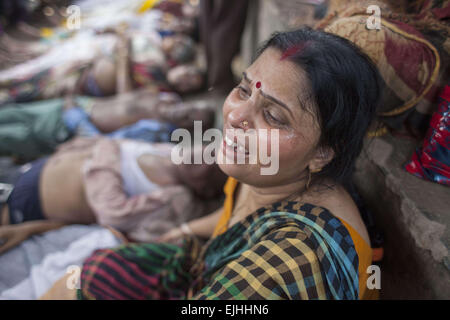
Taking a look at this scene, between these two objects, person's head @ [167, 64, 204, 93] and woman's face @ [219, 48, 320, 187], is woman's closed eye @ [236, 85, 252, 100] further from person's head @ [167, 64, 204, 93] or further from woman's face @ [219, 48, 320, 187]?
person's head @ [167, 64, 204, 93]

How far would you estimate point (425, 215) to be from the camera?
0.99 m

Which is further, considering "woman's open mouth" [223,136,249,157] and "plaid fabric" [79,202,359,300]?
"woman's open mouth" [223,136,249,157]

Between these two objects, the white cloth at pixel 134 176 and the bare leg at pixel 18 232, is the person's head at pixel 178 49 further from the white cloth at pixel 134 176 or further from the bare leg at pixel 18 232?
the bare leg at pixel 18 232

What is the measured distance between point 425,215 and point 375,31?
689 millimetres

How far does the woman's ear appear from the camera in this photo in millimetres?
986

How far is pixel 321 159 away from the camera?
100 cm

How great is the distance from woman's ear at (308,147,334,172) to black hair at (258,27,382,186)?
0.02m

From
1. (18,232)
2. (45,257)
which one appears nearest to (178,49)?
(18,232)

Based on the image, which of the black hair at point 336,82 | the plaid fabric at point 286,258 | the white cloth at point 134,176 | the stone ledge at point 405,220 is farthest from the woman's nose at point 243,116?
the white cloth at point 134,176

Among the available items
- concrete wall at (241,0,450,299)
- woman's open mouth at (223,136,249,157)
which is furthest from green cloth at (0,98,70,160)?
concrete wall at (241,0,450,299)

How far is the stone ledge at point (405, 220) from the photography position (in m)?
0.94

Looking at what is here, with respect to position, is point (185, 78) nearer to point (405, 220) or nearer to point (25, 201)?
point (25, 201)

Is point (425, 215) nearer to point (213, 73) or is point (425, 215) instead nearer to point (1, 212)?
point (1, 212)

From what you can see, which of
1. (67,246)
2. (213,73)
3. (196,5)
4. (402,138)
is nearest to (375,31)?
(402,138)
